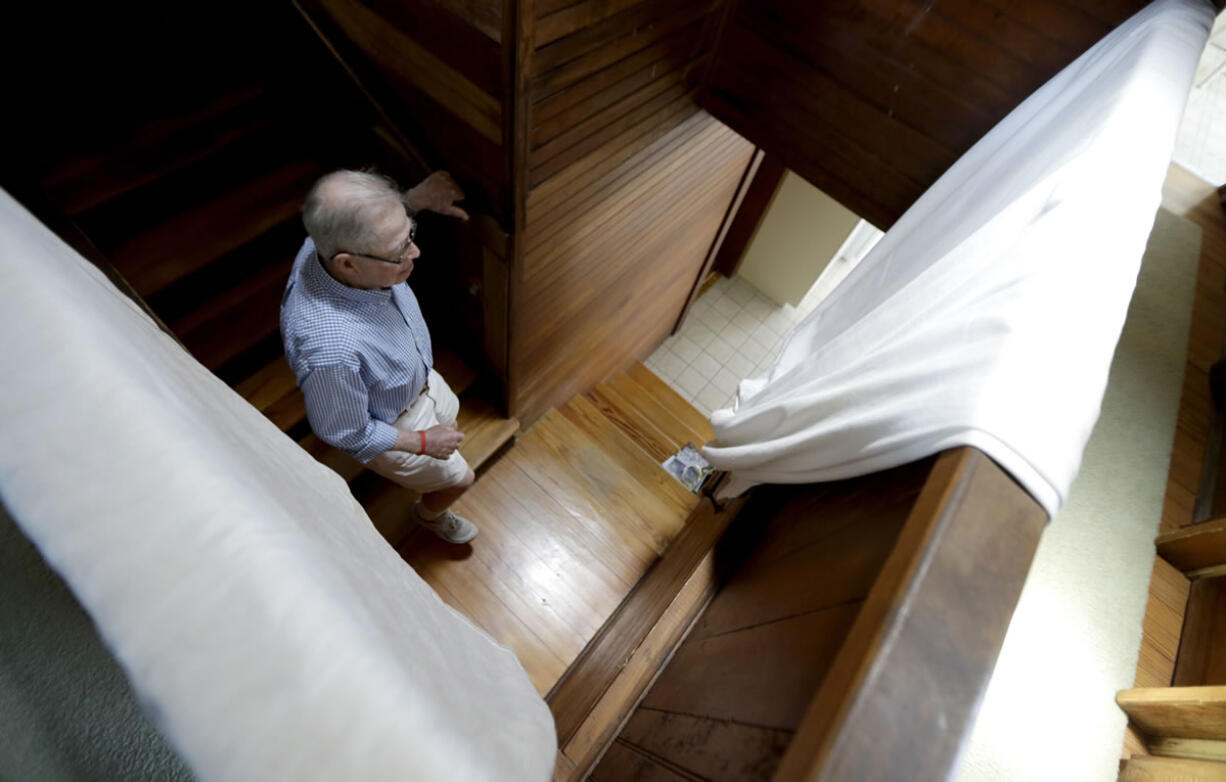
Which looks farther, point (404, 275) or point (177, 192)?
point (177, 192)

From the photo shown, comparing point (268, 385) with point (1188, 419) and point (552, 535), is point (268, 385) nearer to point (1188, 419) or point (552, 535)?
point (552, 535)

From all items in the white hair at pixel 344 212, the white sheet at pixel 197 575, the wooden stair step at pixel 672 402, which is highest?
the wooden stair step at pixel 672 402

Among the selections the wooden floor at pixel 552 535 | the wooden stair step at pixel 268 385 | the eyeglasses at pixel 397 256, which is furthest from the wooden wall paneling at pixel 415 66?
the wooden floor at pixel 552 535

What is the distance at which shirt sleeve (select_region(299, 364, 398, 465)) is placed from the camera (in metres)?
1.45

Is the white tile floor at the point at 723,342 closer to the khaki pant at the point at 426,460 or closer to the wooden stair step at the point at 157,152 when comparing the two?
the khaki pant at the point at 426,460

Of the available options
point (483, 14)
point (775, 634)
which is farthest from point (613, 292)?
point (775, 634)

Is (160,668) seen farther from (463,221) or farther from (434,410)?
(463,221)

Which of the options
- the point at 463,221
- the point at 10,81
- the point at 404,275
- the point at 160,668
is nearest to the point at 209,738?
the point at 160,668

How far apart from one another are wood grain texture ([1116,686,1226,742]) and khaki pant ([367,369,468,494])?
1950 millimetres

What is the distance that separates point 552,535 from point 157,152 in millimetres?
2154

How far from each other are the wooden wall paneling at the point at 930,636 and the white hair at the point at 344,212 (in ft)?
4.26

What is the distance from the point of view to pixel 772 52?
6.98 ft

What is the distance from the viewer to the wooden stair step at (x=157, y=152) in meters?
1.86

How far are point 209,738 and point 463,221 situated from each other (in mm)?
1863
